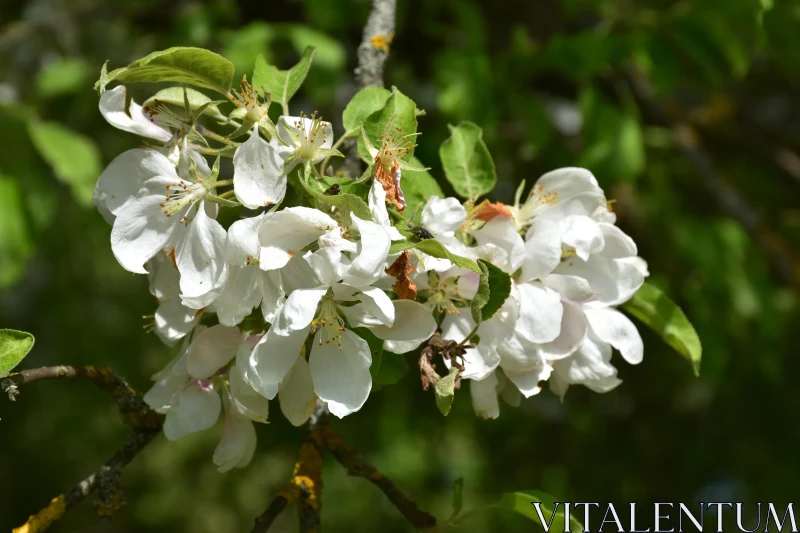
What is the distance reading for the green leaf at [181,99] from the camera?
1032mm

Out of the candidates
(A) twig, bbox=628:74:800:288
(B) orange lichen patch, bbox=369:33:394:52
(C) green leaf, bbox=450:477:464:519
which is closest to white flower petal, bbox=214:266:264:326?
(C) green leaf, bbox=450:477:464:519

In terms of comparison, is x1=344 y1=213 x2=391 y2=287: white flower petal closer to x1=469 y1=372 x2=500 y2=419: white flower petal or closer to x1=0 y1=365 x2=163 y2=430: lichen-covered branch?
x1=469 y1=372 x2=500 y2=419: white flower petal

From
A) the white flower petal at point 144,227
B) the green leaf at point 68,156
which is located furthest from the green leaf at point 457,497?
the green leaf at point 68,156

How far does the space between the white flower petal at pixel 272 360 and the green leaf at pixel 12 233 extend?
1.58 metres

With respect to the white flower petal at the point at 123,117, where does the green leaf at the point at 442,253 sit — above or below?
below

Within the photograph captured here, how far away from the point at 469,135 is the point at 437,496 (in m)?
3.62

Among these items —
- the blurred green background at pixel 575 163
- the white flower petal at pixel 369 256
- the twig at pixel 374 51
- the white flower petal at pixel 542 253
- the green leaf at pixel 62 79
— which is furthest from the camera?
the green leaf at pixel 62 79

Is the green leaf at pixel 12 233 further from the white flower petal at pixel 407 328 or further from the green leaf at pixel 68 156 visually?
the white flower petal at pixel 407 328

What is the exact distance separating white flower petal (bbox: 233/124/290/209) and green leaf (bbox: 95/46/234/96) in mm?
112

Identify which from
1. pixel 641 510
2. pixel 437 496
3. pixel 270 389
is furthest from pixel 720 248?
pixel 437 496

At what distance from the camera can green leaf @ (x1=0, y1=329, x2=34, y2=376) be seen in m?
0.96

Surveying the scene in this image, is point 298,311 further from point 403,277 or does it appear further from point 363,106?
point 363,106

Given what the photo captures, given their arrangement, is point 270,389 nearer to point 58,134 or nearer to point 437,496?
point 58,134

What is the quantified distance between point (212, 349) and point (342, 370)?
0.57 ft
